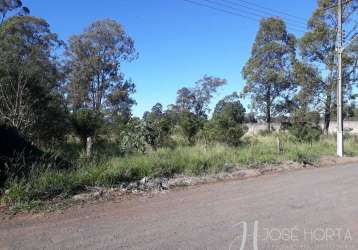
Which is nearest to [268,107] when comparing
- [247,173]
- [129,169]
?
[247,173]

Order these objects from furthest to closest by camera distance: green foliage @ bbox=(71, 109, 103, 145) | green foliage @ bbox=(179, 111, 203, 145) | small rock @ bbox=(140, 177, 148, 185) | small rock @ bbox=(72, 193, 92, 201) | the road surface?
green foliage @ bbox=(179, 111, 203, 145), green foliage @ bbox=(71, 109, 103, 145), small rock @ bbox=(140, 177, 148, 185), small rock @ bbox=(72, 193, 92, 201), the road surface

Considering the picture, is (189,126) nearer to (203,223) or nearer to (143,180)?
(143,180)

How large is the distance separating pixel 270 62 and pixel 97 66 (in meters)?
19.4

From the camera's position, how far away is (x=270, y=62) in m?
38.2

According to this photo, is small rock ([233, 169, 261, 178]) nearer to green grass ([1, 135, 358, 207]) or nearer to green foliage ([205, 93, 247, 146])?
green grass ([1, 135, 358, 207])

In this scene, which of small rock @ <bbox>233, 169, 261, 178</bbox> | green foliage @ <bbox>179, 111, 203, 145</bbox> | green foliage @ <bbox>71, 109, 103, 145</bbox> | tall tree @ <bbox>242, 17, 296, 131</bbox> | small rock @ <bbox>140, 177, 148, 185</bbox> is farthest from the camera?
tall tree @ <bbox>242, 17, 296, 131</bbox>

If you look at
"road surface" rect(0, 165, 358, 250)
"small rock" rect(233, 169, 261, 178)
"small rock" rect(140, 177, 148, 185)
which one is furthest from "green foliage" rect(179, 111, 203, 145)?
"road surface" rect(0, 165, 358, 250)

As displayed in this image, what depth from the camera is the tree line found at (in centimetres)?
1673

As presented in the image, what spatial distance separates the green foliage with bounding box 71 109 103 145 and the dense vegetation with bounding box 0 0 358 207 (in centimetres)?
5

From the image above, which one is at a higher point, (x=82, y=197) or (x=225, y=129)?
(x=225, y=129)

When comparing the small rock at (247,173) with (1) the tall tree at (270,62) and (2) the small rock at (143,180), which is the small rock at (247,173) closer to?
(2) the small rock at (143,180)

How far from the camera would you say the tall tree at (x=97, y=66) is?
42.4m

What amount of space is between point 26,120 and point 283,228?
1277 cm

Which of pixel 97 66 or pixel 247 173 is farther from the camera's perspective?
pixel 97 66
